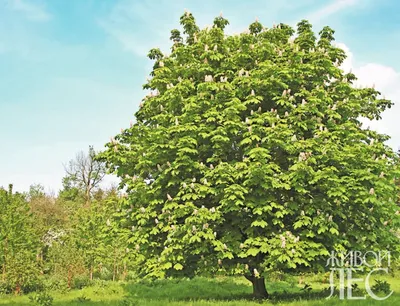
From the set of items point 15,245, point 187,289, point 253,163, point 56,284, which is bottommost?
point 56,284

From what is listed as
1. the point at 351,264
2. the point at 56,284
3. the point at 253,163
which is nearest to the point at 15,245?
the point at 56,284

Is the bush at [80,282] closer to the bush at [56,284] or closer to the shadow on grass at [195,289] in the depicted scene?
the bush at [56,284]

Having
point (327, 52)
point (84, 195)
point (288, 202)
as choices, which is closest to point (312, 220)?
point (288, 202)

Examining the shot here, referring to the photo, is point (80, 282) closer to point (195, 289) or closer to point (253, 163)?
point (195, 289)

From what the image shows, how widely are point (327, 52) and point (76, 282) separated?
76.3 feet

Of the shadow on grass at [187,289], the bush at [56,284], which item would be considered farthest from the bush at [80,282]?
the shadow on grass at [187,289]

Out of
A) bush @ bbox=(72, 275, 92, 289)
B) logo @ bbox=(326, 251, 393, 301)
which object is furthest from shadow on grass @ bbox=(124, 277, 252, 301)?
logo @ bbox=(326, 251, 393, 301)

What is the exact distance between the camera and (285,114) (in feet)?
54.8

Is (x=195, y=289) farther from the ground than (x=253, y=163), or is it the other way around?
(x=253, y=163)

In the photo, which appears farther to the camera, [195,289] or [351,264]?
[195,289]

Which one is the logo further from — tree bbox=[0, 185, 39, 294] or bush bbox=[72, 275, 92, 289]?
bush bbox=[72, 275, 92, 289]

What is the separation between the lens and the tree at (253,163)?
51.4 ft

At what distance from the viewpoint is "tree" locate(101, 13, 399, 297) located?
1566cm

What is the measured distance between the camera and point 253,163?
15.3m
